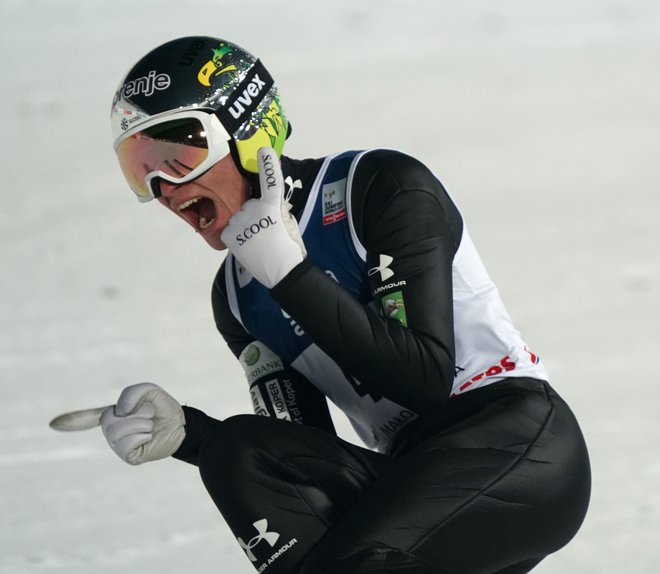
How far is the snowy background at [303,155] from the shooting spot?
11.0 feet

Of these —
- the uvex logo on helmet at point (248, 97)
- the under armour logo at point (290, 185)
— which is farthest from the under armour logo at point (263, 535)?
the uvex logo on helmet at point (248, 97)

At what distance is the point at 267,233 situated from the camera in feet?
7.12

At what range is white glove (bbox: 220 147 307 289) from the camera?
7.07ft

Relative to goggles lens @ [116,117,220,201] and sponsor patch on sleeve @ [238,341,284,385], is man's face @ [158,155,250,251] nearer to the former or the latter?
goggles lens @ [116,117,220,201]

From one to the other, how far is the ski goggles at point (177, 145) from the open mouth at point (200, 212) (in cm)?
7

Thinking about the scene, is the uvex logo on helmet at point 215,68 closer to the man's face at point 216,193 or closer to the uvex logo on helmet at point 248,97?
the uvex logo on helmet at point 248,97

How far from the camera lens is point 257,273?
218 centimetres

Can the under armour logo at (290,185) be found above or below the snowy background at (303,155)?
above

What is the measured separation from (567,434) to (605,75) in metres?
3.20

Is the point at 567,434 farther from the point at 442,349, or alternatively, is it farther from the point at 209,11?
the point at 209,11

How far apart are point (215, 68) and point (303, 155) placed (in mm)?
2416

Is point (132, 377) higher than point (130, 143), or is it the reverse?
point (130, 143)

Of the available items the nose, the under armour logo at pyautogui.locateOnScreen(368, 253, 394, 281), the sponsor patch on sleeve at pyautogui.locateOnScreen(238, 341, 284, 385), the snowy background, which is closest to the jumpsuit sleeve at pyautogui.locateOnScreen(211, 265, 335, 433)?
the sponsor patch on sleeve at pyautogui.locateOnScreen(238, 341, 284, 385)

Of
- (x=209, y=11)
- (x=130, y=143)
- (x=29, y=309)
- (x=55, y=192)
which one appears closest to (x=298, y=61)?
(x=209, y=11)
